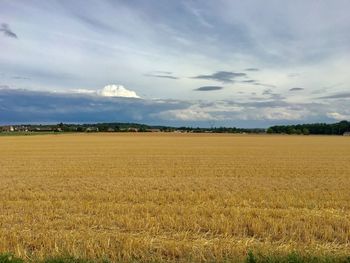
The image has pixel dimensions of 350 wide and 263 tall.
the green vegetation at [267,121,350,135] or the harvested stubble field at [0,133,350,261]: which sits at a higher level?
the green vegetation at [267,121,350,135]

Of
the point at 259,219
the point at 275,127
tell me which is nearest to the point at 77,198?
the point at 259,219

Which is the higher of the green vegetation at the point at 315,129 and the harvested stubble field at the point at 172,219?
the green vegetation at the point at 315,129

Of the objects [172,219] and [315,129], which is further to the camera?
[315,129]

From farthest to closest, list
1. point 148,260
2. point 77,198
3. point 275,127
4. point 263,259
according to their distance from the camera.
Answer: point 275,127
point 77,198
point 148,260
point 263,259

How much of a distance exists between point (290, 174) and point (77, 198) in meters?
14.7

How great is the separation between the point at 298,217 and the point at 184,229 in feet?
11.7

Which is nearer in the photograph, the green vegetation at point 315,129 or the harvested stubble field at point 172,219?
the harvested stubble field at point 172,219

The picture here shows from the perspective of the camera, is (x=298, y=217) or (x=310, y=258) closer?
(x=310, y=258)

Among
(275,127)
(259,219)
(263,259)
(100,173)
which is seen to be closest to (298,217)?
(259,219)

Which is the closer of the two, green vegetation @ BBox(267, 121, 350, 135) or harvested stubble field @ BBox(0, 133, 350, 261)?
harvested stubble field @ BBox(0, 133, 350, 261)

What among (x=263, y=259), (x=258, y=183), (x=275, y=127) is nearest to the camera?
(x=263, y=259)

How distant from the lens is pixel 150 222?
11.0m

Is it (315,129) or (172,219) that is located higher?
(315,129)

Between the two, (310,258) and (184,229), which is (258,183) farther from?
(310,258)
